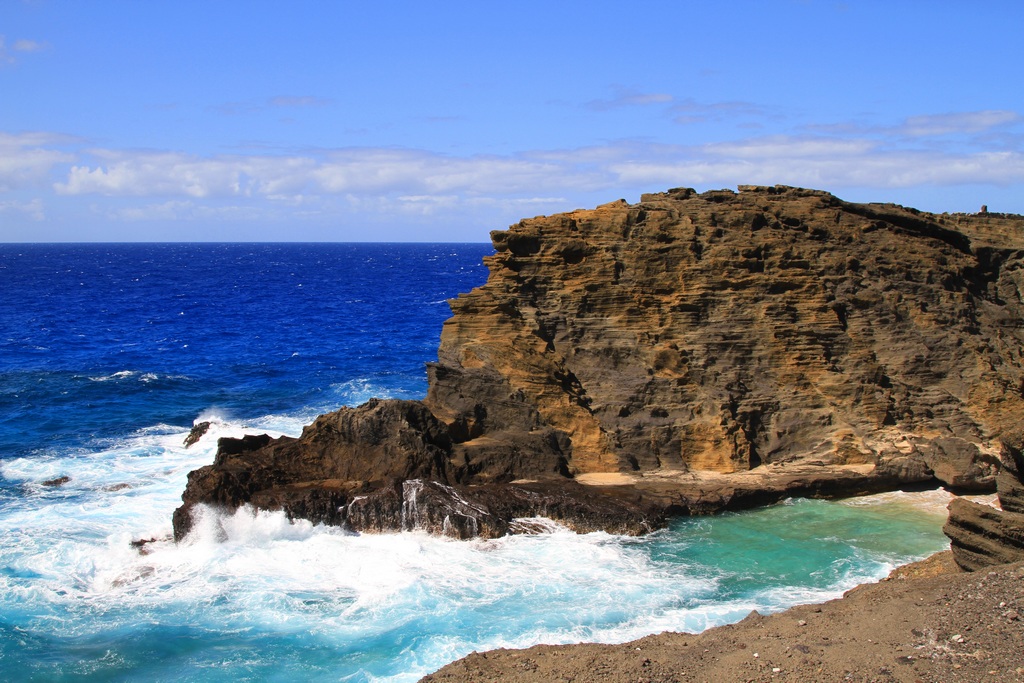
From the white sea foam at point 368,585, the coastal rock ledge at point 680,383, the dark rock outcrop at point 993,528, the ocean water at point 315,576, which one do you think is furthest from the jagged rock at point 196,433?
the dark rock outcrop at point 993,528

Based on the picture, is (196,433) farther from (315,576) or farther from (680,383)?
(680,383)

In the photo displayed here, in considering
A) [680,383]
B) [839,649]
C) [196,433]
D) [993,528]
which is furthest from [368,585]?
[196,433]

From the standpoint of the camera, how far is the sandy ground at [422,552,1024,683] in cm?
1188

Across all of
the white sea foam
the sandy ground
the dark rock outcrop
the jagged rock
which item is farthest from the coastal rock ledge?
the jagged rock

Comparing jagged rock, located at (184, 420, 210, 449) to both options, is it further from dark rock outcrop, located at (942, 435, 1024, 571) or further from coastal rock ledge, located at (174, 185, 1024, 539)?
dark rock outcrop, located at (942, 435, 1024, 571)

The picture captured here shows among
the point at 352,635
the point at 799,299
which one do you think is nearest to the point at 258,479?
the point at 352,635

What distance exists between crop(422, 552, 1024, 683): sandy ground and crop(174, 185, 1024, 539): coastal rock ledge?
6412 millimetres

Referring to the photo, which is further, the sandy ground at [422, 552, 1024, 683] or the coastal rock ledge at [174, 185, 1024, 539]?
the coastal rock ledge at [174, 185, 1024, 539]

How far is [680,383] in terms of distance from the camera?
2314cm

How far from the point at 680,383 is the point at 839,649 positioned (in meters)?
11.1

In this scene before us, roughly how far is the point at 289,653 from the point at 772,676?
8.14m

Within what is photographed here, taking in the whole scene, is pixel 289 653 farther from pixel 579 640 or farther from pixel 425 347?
pixel 425 347

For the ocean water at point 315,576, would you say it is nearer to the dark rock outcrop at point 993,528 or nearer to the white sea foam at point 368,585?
the white sea foam at point 368,585

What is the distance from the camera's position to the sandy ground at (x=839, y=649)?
39.0 ft
